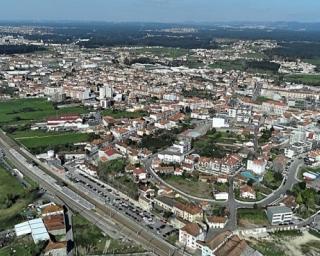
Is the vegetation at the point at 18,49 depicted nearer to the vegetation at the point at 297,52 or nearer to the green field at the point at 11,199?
the vegetation at the point at 297,52

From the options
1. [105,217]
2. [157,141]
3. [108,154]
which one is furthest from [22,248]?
[157,141]

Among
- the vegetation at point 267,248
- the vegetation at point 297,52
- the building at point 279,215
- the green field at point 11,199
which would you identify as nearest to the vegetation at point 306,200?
the building at point 279,215

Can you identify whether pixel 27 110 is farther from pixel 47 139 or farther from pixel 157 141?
pixel 157 141

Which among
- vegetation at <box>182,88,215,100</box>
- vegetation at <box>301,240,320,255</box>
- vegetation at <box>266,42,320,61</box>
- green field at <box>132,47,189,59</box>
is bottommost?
green field at <box>132,47,189,59</box>

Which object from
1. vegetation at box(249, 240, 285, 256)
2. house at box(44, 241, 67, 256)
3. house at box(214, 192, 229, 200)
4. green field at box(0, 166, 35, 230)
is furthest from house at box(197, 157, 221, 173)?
house at box(44, 241, 67, 256)

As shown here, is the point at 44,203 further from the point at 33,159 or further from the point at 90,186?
the point at 33,159

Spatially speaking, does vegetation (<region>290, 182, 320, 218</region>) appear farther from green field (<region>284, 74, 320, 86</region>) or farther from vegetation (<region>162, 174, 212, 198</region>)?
green field (<region>284, 74, 320, 86</region>)

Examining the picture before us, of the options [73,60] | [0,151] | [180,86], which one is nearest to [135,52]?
[73,60]
